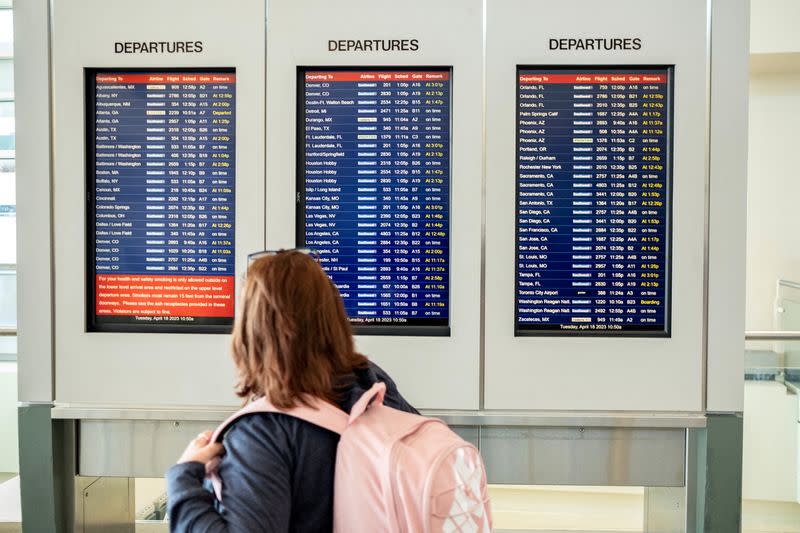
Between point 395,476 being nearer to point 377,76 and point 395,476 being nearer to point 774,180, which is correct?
point 377,76

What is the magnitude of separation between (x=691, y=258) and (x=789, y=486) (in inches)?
94.8

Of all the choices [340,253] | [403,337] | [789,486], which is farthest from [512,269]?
[789,486]

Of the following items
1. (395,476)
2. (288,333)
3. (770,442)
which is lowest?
(770,442)

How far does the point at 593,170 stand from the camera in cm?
232

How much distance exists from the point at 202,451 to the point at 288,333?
341mm

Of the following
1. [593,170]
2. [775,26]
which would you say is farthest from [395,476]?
[775,26]

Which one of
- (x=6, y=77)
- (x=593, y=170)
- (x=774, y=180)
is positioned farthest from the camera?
(x=774, y=180)

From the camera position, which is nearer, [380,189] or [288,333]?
[288,333]

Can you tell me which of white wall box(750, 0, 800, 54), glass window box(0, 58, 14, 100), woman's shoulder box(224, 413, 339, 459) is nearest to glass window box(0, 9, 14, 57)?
glass window box(0, 58, 14, 100)

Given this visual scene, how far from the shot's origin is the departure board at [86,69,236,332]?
2.37m

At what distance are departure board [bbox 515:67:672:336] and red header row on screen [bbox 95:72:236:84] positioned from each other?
1.09 m

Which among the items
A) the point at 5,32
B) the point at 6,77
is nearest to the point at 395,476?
the point at 5,32

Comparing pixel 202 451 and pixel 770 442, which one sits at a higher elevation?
pixel 202 451

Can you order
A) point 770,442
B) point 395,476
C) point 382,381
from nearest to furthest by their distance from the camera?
point 395,476
point 382,381
point 770,442
